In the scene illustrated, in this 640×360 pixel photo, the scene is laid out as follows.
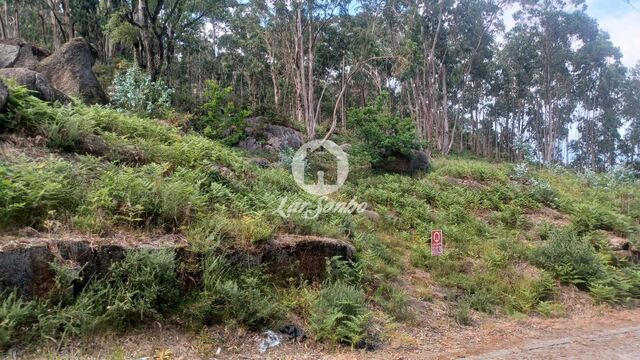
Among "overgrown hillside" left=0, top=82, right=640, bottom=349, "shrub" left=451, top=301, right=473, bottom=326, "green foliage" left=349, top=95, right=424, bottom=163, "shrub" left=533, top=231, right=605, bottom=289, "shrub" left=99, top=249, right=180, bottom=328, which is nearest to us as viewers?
"shrub" left=99, top=249, right=180, bottom=328

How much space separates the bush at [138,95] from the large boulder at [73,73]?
86cm

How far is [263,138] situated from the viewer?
18.5m

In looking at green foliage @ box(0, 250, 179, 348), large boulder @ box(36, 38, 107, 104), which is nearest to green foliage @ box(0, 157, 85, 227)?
green foliage @ box(0, 250, 179, 348)

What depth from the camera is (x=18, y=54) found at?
1495 cm

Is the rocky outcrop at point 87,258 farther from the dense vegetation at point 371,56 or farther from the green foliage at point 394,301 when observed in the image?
the dense vegetation at point 371,56

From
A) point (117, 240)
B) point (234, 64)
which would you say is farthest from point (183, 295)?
point (234, 64)

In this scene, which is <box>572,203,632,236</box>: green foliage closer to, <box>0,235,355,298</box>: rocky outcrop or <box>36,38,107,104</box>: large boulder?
<box>0,235,355,298</box>: rocky outcrop

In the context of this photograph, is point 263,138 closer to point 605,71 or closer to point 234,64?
point 234,64

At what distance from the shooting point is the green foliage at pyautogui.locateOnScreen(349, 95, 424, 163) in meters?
15.4

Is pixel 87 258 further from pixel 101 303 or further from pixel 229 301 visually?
pixel 229 301

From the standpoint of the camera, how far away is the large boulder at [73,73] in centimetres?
1314

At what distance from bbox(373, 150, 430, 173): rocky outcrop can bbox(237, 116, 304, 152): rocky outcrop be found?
4.35 meters

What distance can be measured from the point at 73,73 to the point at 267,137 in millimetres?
7808

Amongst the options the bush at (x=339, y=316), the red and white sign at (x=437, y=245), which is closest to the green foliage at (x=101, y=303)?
the bush at (x=339, y=316)
